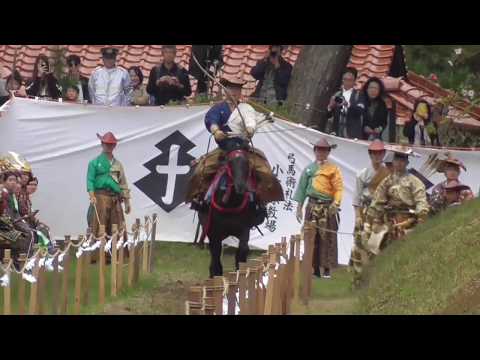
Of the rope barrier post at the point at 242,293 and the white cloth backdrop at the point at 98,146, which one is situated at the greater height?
the white cloth backdrop at the point at 98,146

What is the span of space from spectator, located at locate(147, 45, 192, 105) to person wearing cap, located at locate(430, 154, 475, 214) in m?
4.00

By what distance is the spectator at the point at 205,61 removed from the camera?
20.1m

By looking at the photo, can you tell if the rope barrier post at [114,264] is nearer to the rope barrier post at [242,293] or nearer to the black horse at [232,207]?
the black horse at [232,207]

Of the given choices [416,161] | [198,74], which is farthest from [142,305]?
[198,74]

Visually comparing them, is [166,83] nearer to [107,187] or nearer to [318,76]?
[107,187]

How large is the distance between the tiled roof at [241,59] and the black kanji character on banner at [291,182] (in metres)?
2.54

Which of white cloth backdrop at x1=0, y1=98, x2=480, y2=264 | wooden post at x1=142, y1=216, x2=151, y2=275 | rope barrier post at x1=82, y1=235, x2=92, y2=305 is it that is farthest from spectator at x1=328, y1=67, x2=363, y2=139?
rope barrier post at x1=82, y1=235, x2=92, y2=305

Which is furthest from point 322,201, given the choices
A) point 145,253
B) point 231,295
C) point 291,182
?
point 231,295

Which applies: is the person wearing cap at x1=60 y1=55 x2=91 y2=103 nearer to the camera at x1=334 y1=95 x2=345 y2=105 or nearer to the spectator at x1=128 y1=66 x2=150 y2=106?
the spectator at x1=128 y1=66 x2=150 y2=106

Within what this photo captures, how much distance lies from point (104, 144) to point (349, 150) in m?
3.03

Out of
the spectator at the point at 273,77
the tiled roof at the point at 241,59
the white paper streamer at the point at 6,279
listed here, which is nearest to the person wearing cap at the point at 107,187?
the spectator at the point at 273,77

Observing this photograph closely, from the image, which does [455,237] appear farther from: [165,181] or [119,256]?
[165,181]

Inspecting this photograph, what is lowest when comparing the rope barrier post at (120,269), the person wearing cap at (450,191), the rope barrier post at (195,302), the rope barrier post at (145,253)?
the rope barrier post at (195,302)

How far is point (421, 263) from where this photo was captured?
44.0 feet
